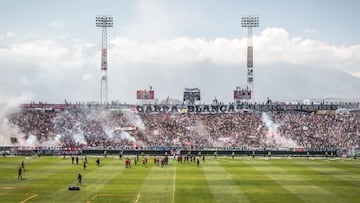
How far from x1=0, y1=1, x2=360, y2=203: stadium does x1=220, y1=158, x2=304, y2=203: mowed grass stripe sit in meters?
0.09

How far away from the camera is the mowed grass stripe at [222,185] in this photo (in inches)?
1690

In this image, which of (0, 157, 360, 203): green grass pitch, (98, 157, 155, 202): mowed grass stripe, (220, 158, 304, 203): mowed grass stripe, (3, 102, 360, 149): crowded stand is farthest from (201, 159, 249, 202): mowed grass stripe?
(3, 102, 360, 149): crowded stand

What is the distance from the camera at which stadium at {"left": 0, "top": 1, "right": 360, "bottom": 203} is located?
151ft

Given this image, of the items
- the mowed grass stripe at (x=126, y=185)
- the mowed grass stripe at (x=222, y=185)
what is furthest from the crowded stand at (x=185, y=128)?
the mowed grass stripe at (x=126, y=185)

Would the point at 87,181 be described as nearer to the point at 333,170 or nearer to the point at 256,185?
the point at 256,185

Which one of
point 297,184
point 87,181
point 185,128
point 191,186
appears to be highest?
point 185,128

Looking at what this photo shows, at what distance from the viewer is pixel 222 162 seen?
236 feet

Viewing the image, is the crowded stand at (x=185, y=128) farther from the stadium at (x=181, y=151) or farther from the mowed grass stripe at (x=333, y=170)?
the mowed grass stripe at (x=333, y=170)

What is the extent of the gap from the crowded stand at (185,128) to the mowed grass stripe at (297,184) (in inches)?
1254

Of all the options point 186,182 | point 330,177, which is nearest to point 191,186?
point 186,182

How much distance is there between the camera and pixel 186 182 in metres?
51.2

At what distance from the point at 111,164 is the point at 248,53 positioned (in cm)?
5128

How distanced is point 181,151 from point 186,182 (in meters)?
30.8

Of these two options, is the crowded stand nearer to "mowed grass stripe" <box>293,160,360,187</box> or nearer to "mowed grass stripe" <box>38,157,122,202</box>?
"mowed grass stripe" <box>293,160,360,187</box>
